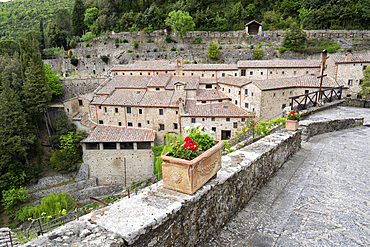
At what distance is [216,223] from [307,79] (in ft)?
103

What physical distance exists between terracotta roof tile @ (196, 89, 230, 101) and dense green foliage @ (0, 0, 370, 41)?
3097cm

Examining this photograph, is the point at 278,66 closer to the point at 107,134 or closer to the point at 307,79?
the point at 307,79

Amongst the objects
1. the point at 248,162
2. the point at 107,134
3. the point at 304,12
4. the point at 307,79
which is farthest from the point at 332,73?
the point at 248,162

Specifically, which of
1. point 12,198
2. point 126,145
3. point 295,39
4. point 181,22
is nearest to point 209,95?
point 126,145

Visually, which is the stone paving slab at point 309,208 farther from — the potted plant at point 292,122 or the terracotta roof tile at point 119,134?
the terracotta roof tile at point 119,134

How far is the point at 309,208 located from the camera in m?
4.72

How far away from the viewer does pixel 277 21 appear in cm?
5797

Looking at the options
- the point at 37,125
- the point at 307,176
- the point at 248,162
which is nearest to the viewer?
the point at 248,162

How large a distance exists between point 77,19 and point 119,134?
56.9m

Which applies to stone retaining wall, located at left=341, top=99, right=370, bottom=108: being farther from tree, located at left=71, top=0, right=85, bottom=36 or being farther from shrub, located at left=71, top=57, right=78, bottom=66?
tree, located at left=71, top=0, right=85, bottom=36

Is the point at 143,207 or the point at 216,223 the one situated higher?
the point at 143,207

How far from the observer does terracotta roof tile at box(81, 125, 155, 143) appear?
27730 millimetres

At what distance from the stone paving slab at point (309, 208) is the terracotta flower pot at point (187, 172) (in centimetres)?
111

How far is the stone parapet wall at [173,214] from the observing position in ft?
8.25
